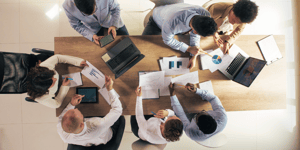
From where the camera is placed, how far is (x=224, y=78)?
4.94 ft

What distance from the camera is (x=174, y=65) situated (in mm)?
1491

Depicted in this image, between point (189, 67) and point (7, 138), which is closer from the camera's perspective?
point (189, 67)

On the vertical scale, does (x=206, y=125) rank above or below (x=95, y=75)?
below

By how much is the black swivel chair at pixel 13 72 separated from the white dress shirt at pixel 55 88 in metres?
0.27

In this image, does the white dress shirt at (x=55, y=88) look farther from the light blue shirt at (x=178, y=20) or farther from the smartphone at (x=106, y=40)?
the light blue shirt at (x=178, y=20)

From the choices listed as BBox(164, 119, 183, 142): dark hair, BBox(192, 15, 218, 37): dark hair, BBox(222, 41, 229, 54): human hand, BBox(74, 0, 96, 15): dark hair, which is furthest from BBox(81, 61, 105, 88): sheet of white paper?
BBox(222, 41, 229, 54): human hand

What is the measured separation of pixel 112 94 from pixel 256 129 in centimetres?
252

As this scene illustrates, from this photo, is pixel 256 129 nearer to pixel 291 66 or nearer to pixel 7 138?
pixel 291 66

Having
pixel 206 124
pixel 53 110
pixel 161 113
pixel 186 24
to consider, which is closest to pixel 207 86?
pixel 206 124

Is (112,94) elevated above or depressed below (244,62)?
below

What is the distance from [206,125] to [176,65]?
653 millimetres

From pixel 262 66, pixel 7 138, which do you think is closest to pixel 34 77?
pixel 7 138

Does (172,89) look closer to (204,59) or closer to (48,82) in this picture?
(204,59)

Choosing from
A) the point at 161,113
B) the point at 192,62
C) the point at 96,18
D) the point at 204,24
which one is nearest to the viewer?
the point at 204,24
